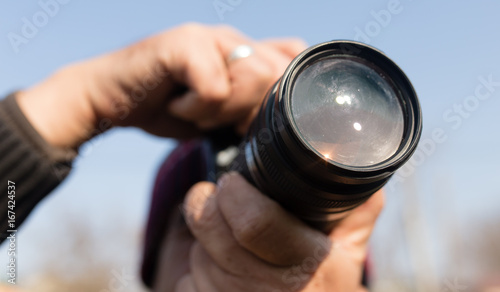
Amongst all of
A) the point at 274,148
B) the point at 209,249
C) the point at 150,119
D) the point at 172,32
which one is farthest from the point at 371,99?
the point at 150,119

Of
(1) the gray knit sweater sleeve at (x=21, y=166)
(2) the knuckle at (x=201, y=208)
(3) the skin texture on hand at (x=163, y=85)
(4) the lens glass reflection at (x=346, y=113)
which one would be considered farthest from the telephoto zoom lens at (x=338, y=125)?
(1) the gray knit sweater sleeve at (x=21, y=166)

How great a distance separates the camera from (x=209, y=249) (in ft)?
3.41

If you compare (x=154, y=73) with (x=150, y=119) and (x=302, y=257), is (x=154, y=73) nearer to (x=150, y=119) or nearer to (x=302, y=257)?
(x=150, y=119)

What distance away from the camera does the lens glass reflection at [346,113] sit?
0.77m

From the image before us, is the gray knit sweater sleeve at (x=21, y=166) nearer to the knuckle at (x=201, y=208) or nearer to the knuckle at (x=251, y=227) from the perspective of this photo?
the knuckle at (x=201, y=208)

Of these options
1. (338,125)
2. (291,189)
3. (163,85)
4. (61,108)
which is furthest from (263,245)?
(61,108)

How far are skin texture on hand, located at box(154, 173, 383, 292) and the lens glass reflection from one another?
8.4 inches

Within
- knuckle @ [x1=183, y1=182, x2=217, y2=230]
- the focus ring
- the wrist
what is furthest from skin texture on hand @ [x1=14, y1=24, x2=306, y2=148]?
the focus ring

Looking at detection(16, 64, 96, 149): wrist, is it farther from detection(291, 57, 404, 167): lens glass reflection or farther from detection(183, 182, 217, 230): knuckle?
detection(291, 57, 404, 167): lens glass reflection

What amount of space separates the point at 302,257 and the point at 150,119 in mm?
698

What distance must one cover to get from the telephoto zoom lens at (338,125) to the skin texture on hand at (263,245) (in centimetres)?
9

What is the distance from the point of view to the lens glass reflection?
77 cm

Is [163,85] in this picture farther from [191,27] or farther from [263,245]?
[263,245]

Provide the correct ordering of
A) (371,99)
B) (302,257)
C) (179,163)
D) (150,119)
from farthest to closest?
(179,163)
(150,119)
(302,257)
(371,99)
